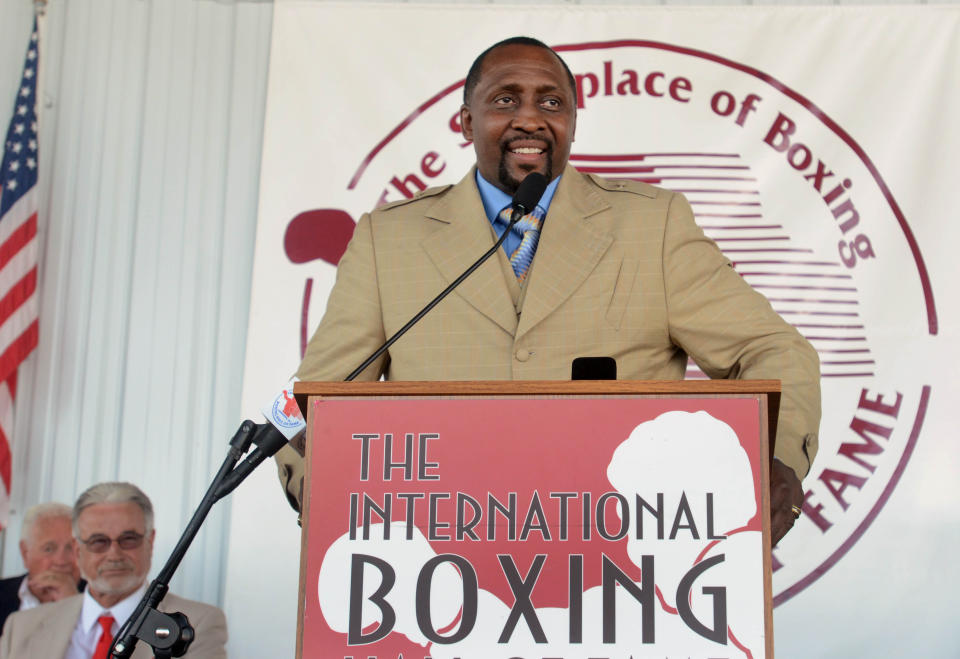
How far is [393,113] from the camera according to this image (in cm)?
375

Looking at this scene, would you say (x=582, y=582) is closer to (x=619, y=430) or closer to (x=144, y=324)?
(x=619, y=430)

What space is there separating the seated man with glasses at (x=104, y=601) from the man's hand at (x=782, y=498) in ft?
7.46

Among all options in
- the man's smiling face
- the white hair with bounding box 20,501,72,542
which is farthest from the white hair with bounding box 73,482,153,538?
the man's smiling face

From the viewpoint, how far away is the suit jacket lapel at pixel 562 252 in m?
2.03

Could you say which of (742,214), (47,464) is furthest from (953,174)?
(47,464)

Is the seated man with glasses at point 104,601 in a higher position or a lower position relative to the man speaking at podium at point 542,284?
lower

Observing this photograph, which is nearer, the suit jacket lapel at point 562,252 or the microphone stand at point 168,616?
the microphone stand at point 168,616

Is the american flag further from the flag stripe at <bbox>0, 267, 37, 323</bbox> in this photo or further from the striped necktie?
the striped necktie

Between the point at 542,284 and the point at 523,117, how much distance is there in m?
0.38

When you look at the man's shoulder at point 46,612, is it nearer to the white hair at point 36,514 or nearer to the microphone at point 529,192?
the white hair at point 36,514

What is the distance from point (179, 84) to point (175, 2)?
298mm

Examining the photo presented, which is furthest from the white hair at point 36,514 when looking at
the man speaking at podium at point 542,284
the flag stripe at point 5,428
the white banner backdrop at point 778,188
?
the man speaking at podium at point 542,284

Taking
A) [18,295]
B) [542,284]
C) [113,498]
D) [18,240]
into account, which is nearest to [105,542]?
[113,498]

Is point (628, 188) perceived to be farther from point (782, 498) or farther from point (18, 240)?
point (18, 240)
